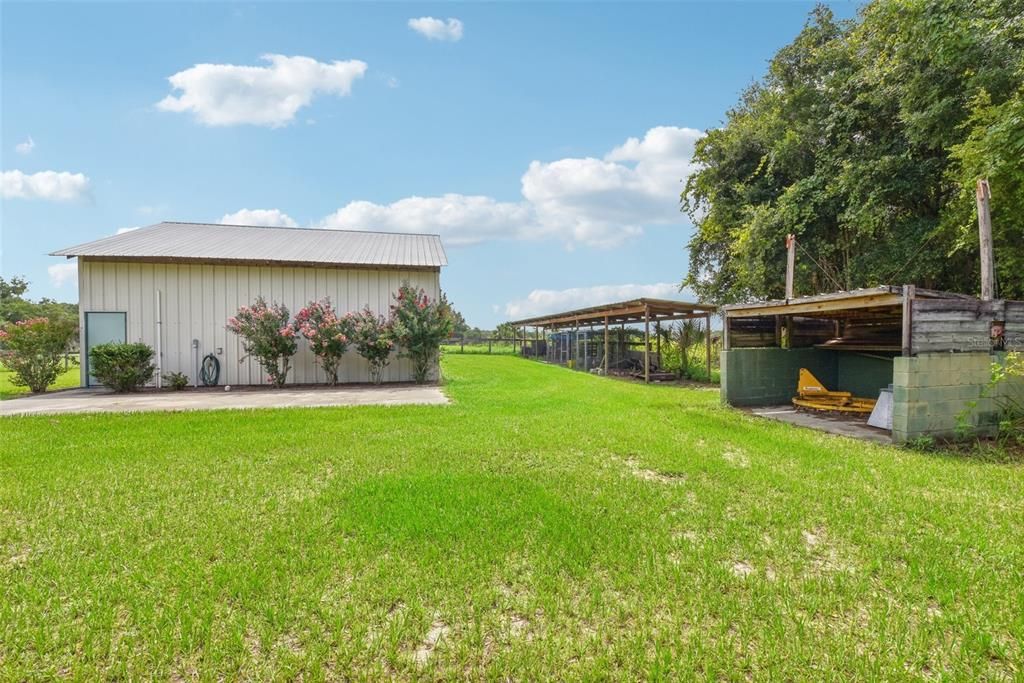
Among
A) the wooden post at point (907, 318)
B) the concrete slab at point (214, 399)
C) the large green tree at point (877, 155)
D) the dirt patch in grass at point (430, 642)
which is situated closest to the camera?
the dirt patch in grass at point (430, 642)

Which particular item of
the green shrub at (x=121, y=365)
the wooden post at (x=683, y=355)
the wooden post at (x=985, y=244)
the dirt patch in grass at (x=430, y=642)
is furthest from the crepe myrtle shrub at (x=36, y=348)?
the wooden post at (x=985, y=244)

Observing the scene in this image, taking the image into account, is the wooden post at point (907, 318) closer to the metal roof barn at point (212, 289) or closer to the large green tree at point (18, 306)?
the metal roof barn at point (212, 289)

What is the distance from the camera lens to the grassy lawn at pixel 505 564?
1.80 m

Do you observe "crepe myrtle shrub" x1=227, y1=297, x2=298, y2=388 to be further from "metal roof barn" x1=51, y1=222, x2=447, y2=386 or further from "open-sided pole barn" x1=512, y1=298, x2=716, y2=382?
"open-sided pole barn" x1=512, y1=298, x2=716, y2=382

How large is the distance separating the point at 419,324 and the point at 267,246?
537 centimetres

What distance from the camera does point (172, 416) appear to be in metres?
6.71

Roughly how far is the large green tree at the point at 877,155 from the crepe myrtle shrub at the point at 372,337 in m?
A: 10.2

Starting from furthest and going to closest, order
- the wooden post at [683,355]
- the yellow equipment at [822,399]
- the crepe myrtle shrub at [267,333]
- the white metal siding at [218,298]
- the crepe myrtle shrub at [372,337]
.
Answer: the wooden post at [683,355] → the crepe myrtle shrub at [372,337] → the white metal siding at [218,298] → the crepe myrtle shrub at [267,333] → the yellow equipment at [822,399]

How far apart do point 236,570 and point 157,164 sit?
1159 centimetres

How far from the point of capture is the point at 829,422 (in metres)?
6.91

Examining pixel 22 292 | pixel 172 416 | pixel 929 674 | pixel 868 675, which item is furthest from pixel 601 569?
pixel 22 292

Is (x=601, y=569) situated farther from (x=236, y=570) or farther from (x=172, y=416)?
(x=172, y=416)

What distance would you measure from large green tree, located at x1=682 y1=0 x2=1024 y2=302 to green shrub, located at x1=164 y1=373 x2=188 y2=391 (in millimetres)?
14912

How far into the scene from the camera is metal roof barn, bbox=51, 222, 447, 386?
1059cm
